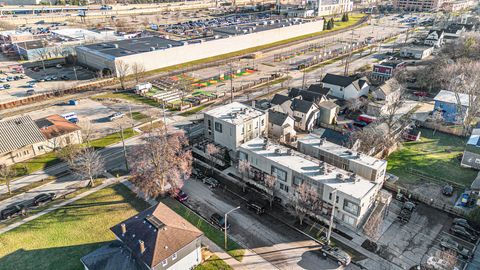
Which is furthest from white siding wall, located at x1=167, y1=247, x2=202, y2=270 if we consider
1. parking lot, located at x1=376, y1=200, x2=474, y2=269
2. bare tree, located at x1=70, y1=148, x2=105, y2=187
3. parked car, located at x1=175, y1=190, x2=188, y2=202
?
bare tree, located at x1=70, y1=148, x2=105, y2=187

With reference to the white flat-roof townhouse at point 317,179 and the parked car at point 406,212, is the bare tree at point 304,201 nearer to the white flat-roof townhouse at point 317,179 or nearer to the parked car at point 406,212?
the white flat-roof townhouse at point 317,179

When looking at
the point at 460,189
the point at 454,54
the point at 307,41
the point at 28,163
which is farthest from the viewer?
the point at 307,41

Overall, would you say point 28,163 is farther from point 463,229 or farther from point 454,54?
point 454,54

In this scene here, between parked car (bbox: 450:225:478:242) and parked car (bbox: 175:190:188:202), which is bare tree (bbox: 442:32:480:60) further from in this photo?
parked car (bbox: 175:190:188:202)

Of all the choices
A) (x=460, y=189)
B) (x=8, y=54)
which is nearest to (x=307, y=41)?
(x=460, y=189)

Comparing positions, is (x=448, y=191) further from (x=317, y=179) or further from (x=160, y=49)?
(x=160, y=49)
